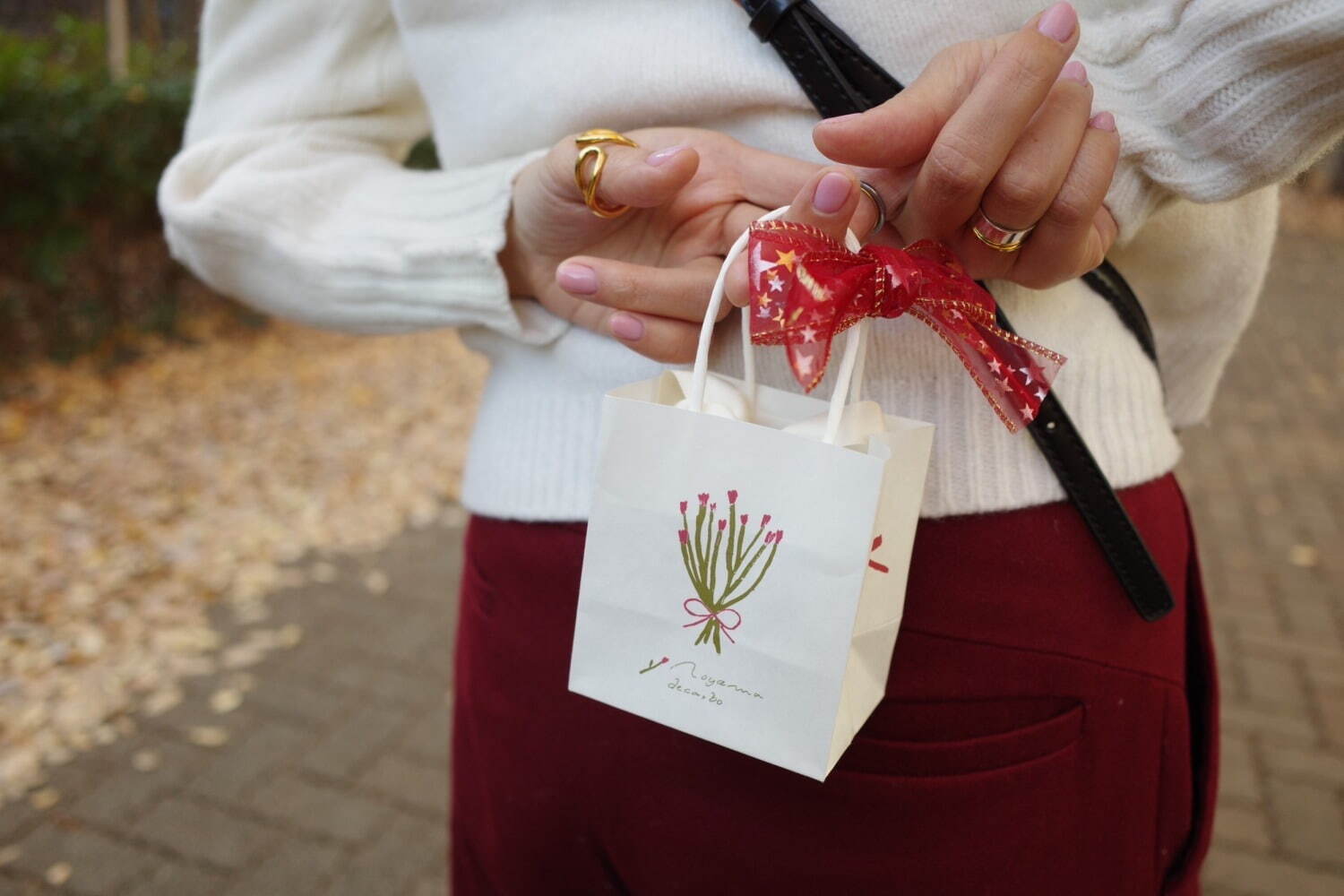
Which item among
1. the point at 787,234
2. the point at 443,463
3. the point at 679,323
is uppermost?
the point at 787,234

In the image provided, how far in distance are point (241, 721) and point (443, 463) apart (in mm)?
1881

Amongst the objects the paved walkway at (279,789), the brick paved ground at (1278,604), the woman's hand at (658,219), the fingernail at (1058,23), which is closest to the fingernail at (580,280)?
the woman's hand at (658,219)

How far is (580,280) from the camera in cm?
83

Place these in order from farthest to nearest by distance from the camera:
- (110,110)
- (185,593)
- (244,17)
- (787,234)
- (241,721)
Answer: (110,110) < (185,593) < (241,721) < (244,17) < (787,234)

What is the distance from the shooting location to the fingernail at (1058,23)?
0.66 m

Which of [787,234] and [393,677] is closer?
[787,234]

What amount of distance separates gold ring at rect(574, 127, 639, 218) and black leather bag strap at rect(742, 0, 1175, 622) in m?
0.14

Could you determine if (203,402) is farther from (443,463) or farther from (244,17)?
(244,17)

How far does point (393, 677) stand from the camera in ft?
10.9

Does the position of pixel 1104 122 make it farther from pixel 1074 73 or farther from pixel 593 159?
pixel 593 159

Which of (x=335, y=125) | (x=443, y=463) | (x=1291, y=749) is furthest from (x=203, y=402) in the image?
(x=1291, y=749)

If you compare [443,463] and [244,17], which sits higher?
[244,17]

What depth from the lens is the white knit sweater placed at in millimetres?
763

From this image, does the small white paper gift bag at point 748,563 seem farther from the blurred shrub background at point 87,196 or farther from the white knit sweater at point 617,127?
the blurred shrub background at point 87,196
